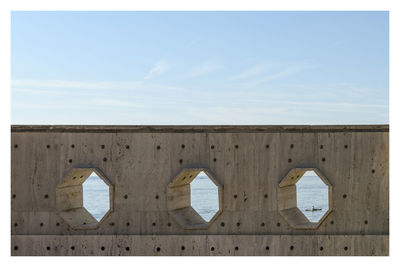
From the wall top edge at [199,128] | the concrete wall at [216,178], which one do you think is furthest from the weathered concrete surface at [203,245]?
the wall top edge at [199,128]

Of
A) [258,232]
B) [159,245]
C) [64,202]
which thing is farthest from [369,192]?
[64,202]

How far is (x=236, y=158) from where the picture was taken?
30.7ft

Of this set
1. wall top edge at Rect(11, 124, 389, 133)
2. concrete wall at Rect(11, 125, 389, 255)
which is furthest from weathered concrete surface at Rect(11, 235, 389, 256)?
wall top edge at Rect(11, 124, 389, 133)

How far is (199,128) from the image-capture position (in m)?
9.34

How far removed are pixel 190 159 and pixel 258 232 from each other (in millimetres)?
1368

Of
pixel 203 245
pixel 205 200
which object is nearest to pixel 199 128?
pixel 203 245

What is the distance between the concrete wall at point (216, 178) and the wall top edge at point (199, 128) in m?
0.01

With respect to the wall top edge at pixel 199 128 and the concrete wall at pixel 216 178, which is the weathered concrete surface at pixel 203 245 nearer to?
the concrete wall at pixel 216 178

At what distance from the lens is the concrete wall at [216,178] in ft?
30.2

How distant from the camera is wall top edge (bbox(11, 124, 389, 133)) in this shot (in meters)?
9.24

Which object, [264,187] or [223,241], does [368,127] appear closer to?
[264,187]

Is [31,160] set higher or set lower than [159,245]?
higher

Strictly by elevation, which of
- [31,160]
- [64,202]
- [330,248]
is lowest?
[330,248]

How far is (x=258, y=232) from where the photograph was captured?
930 centimetres
